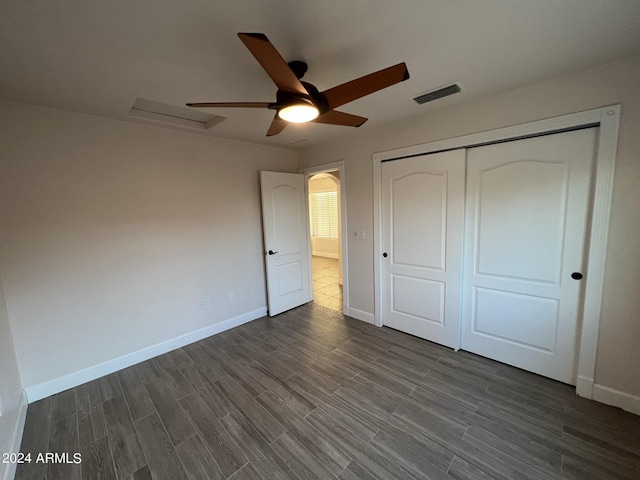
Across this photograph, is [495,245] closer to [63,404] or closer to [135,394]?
[135,394]

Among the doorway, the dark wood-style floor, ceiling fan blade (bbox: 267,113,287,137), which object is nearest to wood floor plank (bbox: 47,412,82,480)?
the dark wood-style floor

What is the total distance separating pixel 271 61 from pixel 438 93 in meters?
1.64

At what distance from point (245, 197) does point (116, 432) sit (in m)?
2.54

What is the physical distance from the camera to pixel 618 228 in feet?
5.86

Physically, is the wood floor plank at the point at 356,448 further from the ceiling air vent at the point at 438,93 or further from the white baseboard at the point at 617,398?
the ceiling air vent at the point at 438,93

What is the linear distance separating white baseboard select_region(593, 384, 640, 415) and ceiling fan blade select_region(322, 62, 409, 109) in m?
2.62

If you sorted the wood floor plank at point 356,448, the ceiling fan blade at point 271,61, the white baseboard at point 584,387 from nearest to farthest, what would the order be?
the ceiling fan blade at point 271,61 < the wood floor plank at point 356,448 < the white baseboard at point 584,387

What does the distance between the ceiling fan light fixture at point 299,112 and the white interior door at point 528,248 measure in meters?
1.72

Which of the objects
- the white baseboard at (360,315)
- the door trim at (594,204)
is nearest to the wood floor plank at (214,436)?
the white baseboard at (360,315)

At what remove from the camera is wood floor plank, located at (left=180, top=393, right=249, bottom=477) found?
1571 mm

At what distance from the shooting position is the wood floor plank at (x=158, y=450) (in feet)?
4.99

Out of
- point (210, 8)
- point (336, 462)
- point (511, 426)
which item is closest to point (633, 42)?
point (210, 8)

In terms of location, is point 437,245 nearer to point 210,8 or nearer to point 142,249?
point 210,8

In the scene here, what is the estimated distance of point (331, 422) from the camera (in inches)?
72.4
